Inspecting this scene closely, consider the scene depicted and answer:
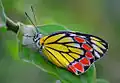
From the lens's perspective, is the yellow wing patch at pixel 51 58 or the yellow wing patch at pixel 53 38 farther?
the yellow wing patch at pixel 53 38

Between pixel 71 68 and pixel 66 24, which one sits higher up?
pixel 66 24

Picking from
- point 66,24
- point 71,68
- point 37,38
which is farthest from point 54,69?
point 66,24

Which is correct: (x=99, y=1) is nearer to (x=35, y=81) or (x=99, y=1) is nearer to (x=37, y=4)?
(x=37, y=4)

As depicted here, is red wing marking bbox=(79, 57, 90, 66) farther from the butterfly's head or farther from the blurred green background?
the blurred green background

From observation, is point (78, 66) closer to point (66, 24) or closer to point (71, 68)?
point (71, 68)

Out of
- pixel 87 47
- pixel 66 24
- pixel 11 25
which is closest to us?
pixel 11 25

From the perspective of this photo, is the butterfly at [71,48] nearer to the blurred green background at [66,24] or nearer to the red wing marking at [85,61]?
the red wing marking at [85,61]

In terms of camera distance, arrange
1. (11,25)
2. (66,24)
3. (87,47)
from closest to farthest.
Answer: (11,25)
(87,47)
(66,24)

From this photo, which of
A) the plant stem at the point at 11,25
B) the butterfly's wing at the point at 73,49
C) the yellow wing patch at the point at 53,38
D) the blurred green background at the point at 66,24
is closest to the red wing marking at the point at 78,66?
the butterfly's wing at the point at 73,49
